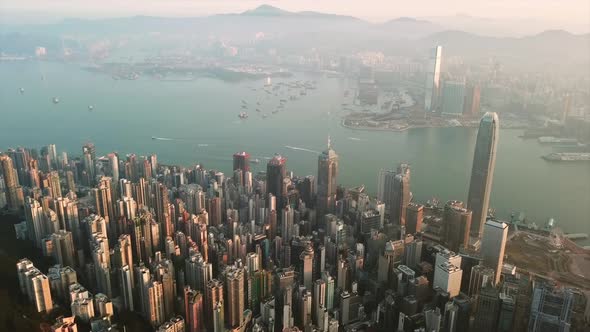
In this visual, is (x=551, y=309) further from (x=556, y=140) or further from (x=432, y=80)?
(x=432, y=80)

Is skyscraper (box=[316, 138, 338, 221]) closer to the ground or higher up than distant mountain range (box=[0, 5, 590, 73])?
closer to the ground

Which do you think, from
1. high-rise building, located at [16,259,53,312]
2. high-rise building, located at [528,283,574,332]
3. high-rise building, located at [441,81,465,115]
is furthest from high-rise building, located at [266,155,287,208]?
high-rise building, located at [441,81,465,115]

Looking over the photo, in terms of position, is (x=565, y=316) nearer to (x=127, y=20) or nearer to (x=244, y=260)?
(x=244, y=260)

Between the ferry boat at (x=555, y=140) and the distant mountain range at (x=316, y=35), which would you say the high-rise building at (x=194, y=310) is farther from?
the ferry boat at (x=555, y=140)

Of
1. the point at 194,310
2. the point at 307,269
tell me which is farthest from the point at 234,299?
the point at 307,269

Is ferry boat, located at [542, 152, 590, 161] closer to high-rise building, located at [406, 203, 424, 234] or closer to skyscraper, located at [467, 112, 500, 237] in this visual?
skyscraper, located at [467, 112, 500, 237]

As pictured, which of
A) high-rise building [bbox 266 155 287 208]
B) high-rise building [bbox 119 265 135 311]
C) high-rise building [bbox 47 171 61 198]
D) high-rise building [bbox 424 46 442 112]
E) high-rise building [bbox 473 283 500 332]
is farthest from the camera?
high-rise building [bbox 424 46 442 112]
